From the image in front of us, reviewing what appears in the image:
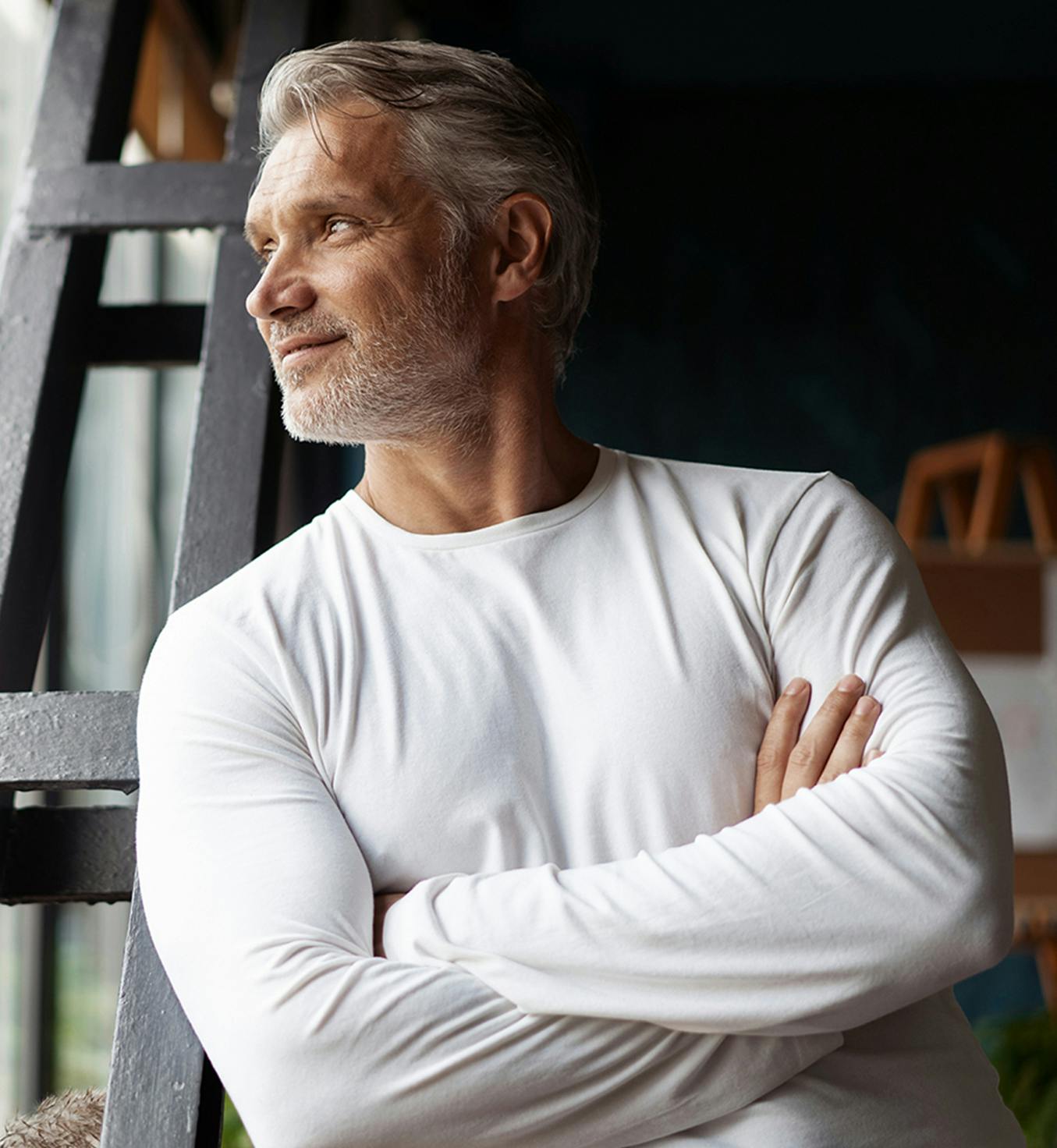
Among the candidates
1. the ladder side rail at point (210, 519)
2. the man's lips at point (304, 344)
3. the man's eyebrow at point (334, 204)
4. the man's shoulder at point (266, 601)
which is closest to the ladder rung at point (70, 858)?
the ladder side rail at point (210, 519)

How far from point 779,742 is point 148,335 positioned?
102 cm

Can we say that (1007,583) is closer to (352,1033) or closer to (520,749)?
(520,749)

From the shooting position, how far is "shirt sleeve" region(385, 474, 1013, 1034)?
1170mm

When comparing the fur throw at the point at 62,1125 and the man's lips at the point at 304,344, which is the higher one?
the man's lips at the point at 304,344

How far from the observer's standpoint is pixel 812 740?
1321mm

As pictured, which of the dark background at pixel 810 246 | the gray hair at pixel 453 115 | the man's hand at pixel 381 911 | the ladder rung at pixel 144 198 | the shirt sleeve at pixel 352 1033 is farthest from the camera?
the dark background at pixel 810 246

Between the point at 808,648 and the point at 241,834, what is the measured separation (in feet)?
1.79

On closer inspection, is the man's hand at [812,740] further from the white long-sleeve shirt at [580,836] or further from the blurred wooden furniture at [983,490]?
the blurred wooden furniture at [983,490]

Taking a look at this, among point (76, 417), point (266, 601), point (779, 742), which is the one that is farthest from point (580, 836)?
point (76, 417)

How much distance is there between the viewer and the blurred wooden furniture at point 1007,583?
4.04 m

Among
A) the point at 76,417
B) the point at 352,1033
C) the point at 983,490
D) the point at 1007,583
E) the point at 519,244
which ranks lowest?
the point at 1007,583

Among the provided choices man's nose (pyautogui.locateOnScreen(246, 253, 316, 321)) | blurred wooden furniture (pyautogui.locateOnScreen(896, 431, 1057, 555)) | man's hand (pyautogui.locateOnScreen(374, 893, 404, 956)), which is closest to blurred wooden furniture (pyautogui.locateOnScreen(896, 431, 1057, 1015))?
blurred wooden furniture (pyautogui.locateOnScreen(896, 431, 1057, 555))

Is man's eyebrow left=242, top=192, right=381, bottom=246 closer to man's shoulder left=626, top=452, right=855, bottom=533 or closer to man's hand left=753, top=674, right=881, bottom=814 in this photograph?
man's shoulder left=626, top=452, right=855, bottom=533

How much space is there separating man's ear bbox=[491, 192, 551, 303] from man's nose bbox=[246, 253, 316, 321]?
0.69 ft
